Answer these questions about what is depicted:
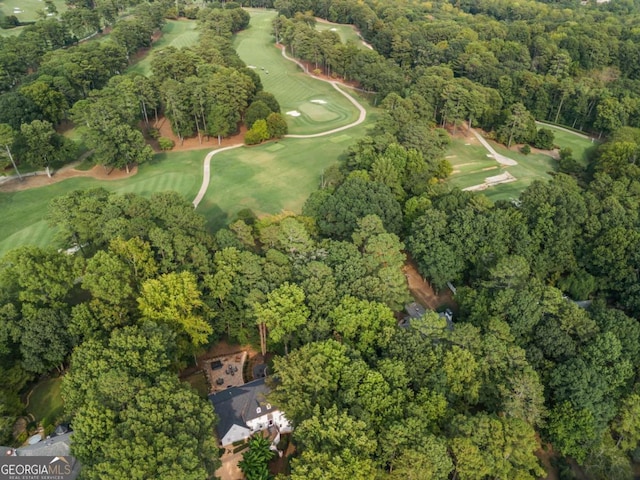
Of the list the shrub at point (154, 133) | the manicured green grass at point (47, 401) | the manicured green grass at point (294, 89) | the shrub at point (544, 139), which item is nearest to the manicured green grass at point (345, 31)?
the manicured green grass at point (294, 89)

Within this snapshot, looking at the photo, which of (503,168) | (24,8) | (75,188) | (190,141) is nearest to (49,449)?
(75,188)

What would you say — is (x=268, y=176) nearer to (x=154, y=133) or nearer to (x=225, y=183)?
(x=225, y=183)

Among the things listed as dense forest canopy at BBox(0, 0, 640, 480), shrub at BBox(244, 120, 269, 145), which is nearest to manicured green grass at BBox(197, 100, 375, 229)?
shrub at BBox(244, 120, 269, 145)

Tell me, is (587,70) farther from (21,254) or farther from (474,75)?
(21,254)

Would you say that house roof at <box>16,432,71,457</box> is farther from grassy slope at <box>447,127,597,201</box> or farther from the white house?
grassy slope at <box>447,127,597,201</box>

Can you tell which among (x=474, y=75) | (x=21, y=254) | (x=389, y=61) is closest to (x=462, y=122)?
(x=474, y=75)

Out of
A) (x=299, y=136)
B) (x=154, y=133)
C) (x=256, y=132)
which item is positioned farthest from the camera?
(x=299, y=136)
